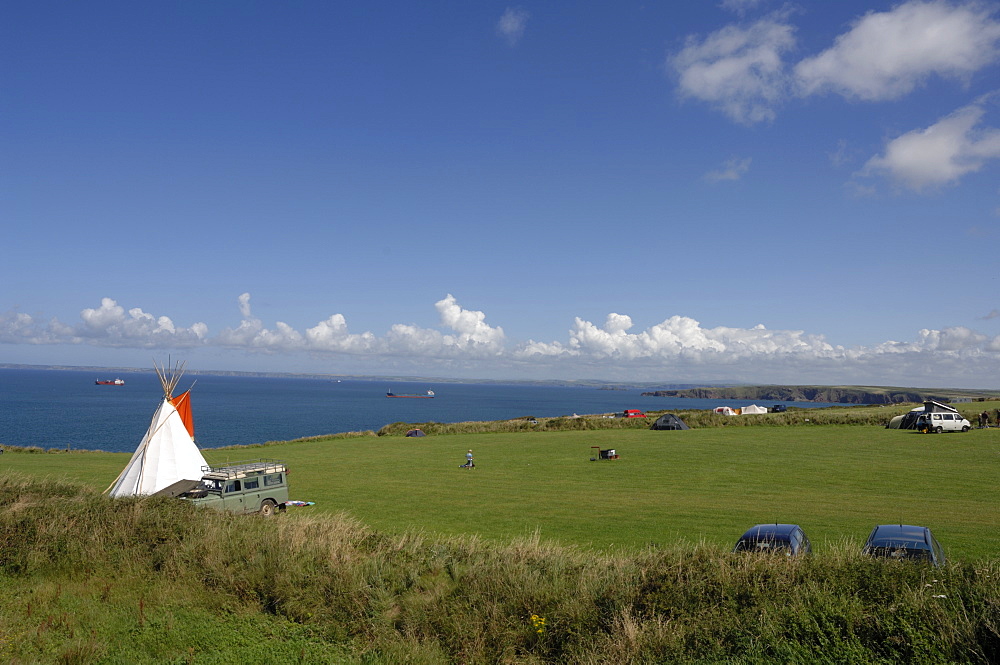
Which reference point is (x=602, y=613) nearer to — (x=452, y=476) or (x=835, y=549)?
(x=835, y=549)

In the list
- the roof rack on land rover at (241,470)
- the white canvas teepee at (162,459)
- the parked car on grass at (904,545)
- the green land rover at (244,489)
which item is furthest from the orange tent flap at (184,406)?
the parked car on grass at (904,545)

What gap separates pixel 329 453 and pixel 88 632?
116 feet

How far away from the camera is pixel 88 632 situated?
10445 millimetres

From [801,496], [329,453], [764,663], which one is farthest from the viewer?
[329,453]

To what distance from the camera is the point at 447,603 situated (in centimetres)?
1099

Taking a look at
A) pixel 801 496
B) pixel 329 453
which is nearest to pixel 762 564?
pixel 801 496

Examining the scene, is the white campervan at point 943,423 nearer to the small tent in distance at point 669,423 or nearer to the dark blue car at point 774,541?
the small tent in distance at point 669,423

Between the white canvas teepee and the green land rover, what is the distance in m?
4.65

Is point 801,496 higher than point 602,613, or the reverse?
point 602,613

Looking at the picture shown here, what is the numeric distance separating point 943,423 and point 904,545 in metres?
43.0

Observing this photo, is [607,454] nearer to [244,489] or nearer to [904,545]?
[244,489]

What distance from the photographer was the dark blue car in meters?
12.5

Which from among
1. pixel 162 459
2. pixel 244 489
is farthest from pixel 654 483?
pixel 162 459

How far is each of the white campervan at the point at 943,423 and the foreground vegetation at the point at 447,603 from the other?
147ft
